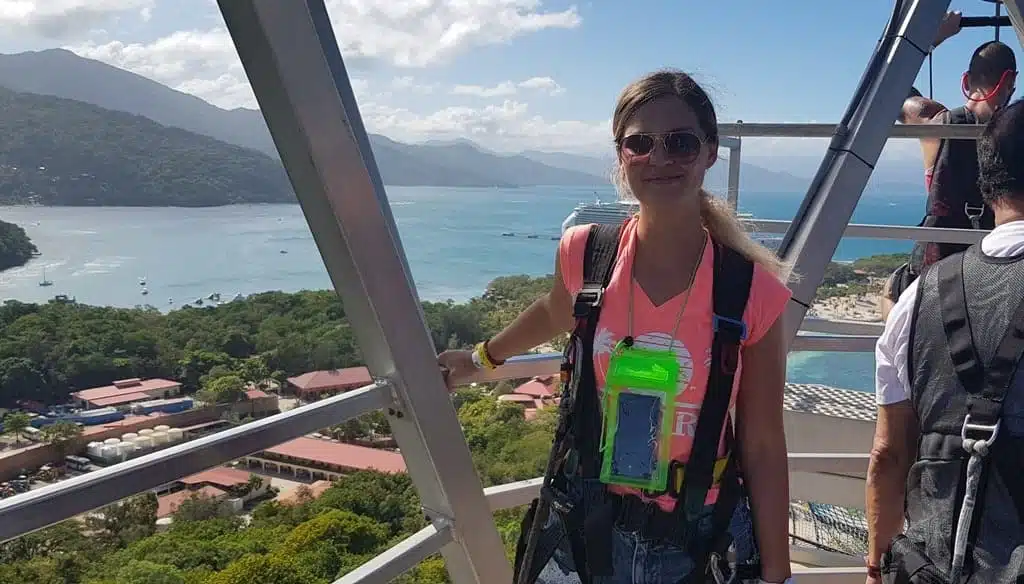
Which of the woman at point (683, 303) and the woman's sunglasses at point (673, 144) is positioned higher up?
the woman's sunglasses at point (673, 144)

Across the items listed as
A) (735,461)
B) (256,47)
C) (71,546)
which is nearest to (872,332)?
(735,461)

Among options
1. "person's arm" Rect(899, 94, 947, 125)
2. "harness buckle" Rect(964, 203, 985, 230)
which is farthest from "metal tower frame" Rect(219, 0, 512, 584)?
"person's arm" Rect(899, 94, 947, 125)

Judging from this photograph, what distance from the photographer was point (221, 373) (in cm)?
157

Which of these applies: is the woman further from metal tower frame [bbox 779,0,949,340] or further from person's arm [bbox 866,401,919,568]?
metal tower frame [bbox 779,0,949,340]

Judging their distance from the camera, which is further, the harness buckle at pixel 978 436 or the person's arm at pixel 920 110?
the person's arm at pixel 920 110

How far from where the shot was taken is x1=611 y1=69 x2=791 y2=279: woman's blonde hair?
1358 mm

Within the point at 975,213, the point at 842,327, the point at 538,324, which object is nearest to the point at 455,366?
the point at 538,324

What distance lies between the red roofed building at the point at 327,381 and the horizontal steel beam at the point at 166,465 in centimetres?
5

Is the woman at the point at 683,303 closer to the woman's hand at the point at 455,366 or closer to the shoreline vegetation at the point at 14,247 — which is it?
the woman's hand at the point at 455,366

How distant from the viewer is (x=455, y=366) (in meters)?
1.79

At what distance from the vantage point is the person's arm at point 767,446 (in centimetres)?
132

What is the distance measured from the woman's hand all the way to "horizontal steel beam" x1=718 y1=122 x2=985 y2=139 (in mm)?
1003

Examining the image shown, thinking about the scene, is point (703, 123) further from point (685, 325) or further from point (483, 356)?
point (483, 356)

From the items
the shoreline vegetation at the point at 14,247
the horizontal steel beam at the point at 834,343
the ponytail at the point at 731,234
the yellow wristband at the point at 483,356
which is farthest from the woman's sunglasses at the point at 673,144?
the horizontal steel beam at the point at 834,343
